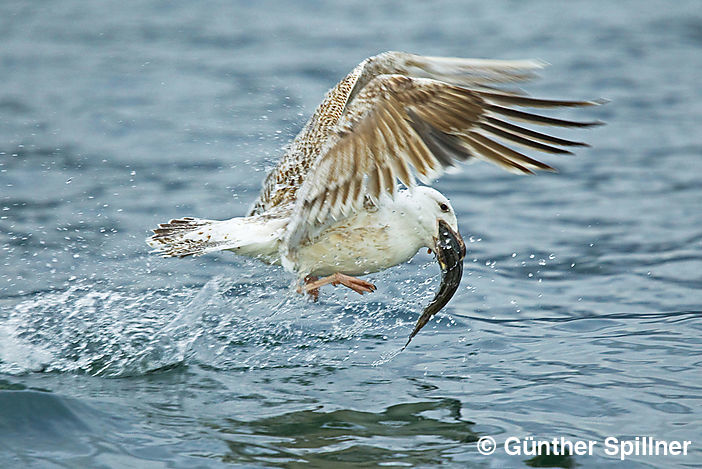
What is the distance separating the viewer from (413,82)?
5.15 m

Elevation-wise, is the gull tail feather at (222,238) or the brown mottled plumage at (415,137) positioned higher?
the brown mottled plumage at (415,137)

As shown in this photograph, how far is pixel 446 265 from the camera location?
5914 mm

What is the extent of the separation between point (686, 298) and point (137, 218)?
4.11 m

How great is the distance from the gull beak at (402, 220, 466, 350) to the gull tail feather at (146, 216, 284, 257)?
89cm

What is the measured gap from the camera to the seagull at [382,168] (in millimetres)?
5000

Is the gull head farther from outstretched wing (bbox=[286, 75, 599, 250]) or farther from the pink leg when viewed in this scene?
outstretched wing (bbox=[286, 75, 599, 250])

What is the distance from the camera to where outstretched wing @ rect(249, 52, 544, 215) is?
5828mm

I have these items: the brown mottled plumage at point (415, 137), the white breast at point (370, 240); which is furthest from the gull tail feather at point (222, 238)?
the brown mottled plumage at point (415, 137)

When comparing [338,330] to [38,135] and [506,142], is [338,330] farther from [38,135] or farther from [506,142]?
[38,135]

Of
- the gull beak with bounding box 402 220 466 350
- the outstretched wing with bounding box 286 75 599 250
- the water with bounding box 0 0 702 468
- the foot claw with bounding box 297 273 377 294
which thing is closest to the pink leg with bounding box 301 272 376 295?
the foot claw with bounding box 297 273 377 294

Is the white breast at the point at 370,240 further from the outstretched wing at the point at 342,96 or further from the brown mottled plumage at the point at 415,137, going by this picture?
the outstretched wing at the point at 342,96

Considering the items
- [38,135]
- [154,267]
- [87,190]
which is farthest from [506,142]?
[38,135]

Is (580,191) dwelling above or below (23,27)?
below

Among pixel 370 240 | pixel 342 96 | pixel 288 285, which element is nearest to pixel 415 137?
pixel 370 240
